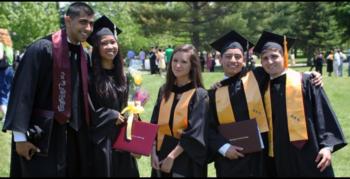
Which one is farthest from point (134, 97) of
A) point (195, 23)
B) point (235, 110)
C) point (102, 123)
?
point (195, 23)

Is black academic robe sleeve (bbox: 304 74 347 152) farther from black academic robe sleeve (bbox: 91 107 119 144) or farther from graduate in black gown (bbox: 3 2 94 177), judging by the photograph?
graduate in black gown (bbox: 3 2 94 177)

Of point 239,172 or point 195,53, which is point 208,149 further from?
point 195,53

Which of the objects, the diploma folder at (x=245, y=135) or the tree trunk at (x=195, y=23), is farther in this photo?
the tree trunk at (x=195, y=23)

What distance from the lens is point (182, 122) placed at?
412 cm

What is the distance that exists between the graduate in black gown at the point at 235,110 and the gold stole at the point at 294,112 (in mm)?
81

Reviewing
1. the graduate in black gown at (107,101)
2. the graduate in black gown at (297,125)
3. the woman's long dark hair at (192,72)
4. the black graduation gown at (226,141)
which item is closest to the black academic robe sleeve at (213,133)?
the black graduation gown at (226,141)

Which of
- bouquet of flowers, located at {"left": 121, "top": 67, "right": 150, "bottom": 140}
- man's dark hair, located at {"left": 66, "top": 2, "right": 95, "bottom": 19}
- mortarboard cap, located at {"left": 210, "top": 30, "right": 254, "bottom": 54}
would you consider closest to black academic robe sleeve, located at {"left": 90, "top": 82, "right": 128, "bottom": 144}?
bouquet of flowers, located at {"left": 121, "top": 67, "right": 150, "bottom": 140}

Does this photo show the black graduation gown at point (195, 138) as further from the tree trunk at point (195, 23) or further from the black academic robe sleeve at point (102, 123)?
the tree trunk at point (195, 23)

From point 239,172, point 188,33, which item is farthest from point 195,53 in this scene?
point 188,33

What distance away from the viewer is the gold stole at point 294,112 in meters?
4.21

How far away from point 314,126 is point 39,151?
7.63ft

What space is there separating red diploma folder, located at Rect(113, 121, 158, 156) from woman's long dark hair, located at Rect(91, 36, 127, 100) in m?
0.33

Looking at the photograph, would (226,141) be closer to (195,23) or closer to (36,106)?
(36,106)

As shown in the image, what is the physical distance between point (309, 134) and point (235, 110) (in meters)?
0.67
